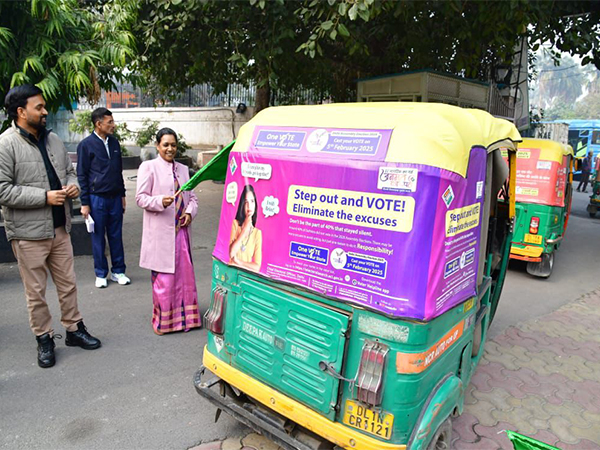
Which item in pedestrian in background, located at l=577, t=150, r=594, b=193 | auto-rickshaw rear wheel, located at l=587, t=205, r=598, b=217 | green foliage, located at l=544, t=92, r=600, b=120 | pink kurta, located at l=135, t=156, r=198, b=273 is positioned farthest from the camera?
green foliage, located at l=544, t=92, r=600, b=120

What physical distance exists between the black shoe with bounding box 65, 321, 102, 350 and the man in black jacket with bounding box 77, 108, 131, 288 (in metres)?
1.48

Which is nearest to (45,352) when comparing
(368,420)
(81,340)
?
(81,340)

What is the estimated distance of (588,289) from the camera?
6750 millimetres

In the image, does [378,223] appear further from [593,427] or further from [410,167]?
[593,427]

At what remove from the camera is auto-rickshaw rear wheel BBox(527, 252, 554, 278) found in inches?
273

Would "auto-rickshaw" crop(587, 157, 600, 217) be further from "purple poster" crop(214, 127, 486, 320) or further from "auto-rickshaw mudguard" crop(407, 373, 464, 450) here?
"auto-rickshaw mudguard" crop(407, 373, 464, 450)

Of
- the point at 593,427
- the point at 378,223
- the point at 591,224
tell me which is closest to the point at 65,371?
the point at 378,223

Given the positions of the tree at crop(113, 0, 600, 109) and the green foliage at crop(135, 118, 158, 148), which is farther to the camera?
the green foliage at crop(135, 118, 158, 148)

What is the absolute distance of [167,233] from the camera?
4.15m

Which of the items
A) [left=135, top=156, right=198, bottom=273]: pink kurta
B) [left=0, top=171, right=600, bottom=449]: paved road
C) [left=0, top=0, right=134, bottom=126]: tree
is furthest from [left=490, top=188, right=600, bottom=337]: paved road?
[left=0, top=0, right=134, bottom=126]: tree

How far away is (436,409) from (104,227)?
14.2 ft

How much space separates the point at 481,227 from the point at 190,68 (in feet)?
24.1

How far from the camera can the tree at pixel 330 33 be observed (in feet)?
21.5

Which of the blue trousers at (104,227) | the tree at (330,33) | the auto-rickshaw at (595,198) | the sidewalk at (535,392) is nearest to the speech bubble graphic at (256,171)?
the sidewalk at (535,392)
